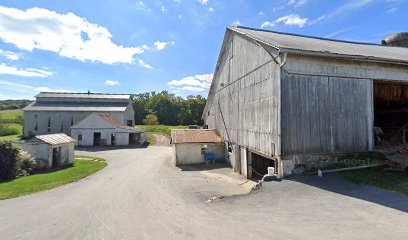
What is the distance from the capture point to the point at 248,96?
1733 cm

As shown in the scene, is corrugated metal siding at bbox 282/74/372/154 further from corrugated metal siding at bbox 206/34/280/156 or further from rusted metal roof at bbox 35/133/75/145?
rusted metal roof at bbox 35/133/75/145

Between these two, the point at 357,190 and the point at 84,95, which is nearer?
the point at 357,190

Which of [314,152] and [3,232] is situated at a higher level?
[314,152]

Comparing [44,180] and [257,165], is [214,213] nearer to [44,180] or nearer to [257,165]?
[257,165]

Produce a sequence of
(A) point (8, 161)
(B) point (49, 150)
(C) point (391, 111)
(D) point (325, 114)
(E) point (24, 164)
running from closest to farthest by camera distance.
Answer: (D) point (325, 114) < (C) point (391, 111) < (A) point (8, 161) < (E) point (24, 164) < (B) point (49, 150)

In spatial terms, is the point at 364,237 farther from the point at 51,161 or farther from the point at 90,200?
the point at 51,161

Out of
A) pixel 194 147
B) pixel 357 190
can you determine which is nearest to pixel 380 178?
pixel 357 190

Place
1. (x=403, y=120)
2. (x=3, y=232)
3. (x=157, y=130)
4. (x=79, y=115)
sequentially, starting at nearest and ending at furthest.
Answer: (x=3, y=232)
(x=403, y=120)
(x=79, y=115)
(x=157, y=130)

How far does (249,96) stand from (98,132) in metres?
30.4

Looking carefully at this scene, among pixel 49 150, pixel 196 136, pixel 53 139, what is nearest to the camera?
pixel 49 150

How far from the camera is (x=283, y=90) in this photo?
12.2 m

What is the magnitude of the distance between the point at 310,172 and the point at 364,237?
595 cm

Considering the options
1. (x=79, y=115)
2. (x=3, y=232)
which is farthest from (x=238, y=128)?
(x=79, y=115)

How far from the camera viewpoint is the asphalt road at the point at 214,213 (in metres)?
7.13
